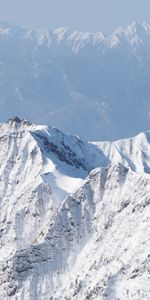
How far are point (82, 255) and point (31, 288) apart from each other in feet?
35.0

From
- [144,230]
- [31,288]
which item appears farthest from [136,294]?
[31,288]

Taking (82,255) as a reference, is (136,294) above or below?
below

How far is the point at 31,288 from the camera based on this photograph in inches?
6752

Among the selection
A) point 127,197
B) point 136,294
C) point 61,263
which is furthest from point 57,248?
point 136,294

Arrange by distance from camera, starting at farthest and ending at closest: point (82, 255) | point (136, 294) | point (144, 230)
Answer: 1. point (82, 255)
2. point (144, 230)
3. point (136, 294)

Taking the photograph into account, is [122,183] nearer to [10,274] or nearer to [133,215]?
[133,215]

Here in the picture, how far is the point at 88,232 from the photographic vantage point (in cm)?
18000

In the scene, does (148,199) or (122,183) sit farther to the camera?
(122,183)

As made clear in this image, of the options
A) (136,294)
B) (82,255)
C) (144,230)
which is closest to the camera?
(136,294)

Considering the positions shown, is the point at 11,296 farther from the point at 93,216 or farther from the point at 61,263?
→ the point at 93,216

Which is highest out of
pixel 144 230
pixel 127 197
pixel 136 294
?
pixel 127 197

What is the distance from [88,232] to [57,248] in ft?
22.4

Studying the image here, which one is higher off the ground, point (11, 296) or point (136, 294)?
point (11, 296)

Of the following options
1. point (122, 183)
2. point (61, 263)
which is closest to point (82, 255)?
point (61, 263)
